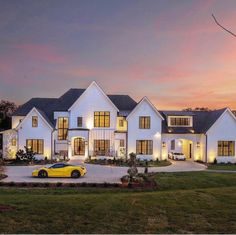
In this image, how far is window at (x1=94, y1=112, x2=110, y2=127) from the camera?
130ft

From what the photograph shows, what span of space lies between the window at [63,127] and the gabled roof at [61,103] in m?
0.96

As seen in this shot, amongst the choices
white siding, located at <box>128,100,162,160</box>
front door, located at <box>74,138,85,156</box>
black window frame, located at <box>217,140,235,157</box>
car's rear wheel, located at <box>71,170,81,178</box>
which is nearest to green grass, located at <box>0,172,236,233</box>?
car's rear wheel, located at <box>71,170,81,178</box>

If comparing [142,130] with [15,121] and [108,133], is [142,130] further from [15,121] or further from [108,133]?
[15,121]

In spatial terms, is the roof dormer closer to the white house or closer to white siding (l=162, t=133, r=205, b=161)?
the white house

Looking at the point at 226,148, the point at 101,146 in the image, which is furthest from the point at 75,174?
the point at 226,148

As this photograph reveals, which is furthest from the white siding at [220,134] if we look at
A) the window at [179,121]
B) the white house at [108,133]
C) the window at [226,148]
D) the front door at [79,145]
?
the front door at [79,145]

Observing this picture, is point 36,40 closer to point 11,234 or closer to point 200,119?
point 11,234

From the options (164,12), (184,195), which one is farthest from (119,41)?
(184,195)

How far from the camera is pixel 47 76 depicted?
34.7m

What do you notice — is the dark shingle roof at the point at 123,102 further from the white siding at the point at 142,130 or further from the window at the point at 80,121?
the window at the point at 80,121

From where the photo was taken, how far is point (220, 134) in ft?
127

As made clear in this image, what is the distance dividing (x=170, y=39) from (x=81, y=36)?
646 cm

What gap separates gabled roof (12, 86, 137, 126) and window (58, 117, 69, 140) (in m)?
0.96

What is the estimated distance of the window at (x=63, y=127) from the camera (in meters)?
40.2
